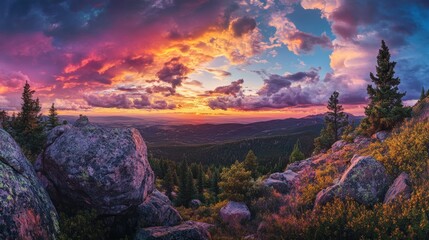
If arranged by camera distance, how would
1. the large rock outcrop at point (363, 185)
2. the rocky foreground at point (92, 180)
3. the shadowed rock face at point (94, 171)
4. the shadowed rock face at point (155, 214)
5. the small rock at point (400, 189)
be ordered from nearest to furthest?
1. the rocky foreground at point (92, 180)
2. the small rock at point (400, 189)
3. the shadowed rock face at point (94, 171)
4. the large rock outcrop at point (363, 185)
5. the shadowed rock face at point (155, 214)

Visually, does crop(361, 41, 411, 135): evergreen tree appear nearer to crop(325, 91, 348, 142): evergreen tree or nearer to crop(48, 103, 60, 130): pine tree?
crop(325, 91, 348, 142): evergreen tree

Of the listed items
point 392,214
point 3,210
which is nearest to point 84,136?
point 3,210

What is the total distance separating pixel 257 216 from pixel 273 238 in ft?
11.6

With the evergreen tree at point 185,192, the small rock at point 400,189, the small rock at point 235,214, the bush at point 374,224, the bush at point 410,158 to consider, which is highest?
the bush at point 410,158

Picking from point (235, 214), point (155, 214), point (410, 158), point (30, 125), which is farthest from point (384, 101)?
point (30, 125)

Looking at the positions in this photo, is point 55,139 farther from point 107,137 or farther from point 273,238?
point 273,238

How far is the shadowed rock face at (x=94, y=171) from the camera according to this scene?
12.1 metres

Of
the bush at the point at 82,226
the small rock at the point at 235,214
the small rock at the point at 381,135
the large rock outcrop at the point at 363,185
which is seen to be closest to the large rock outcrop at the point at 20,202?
the bush at the point at 82,226

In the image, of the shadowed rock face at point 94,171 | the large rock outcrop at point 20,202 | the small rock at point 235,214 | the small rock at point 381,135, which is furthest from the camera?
the small rock at point 381,135

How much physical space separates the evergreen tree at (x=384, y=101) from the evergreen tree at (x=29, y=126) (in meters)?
33.1

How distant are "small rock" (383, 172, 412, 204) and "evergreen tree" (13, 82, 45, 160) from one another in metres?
23.3

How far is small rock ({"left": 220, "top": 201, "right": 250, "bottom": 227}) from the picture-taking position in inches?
614

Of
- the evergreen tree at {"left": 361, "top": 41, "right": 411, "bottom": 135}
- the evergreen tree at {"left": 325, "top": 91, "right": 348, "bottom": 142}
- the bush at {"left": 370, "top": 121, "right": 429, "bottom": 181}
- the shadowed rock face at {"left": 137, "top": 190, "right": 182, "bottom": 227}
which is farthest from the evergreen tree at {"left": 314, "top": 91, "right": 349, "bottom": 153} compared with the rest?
the shadowed rock face at {"left": 137, "top": 190, "right": 182, "bottom": 227}

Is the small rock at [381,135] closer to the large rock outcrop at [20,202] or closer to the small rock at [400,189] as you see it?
the small rock at [400,189]
